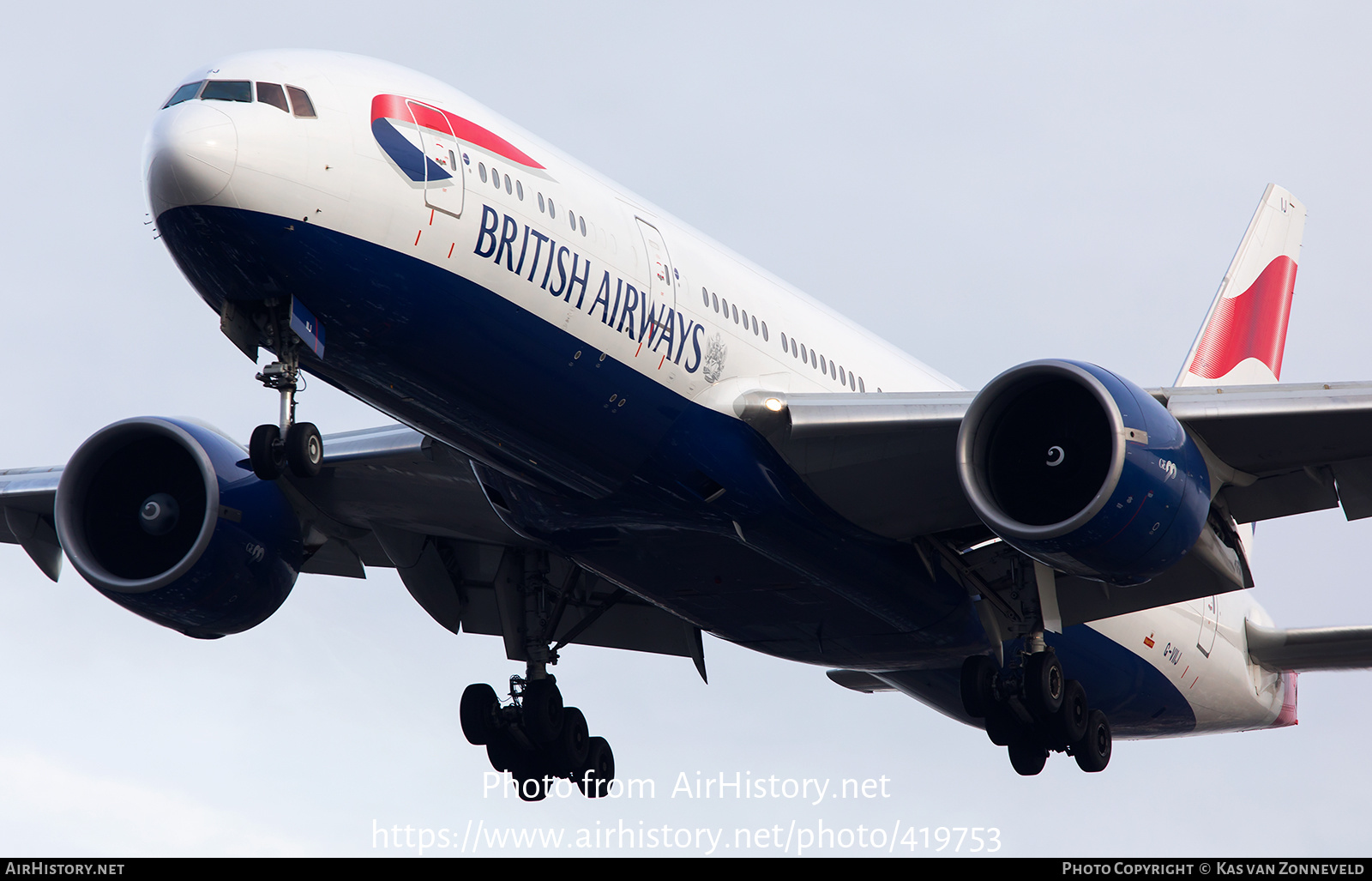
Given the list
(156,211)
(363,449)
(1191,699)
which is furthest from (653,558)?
(1191,699)

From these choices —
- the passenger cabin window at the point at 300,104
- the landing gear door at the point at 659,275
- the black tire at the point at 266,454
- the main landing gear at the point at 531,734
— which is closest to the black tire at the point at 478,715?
the main landing gear at the point at 531,734

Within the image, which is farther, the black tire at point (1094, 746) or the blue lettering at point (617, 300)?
the black tire at point (1094, 746)

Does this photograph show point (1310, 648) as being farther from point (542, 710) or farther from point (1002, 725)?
point (542, 710)

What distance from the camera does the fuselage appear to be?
47.7ft

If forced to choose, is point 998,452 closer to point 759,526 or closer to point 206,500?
point 759,526

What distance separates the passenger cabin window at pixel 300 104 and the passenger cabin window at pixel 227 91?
1.23ft

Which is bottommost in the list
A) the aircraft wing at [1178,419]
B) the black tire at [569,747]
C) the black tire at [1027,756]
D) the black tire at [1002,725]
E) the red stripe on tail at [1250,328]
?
the black tire at [1027,756]

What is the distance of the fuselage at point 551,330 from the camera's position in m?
14.5

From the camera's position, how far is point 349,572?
80.3 feet

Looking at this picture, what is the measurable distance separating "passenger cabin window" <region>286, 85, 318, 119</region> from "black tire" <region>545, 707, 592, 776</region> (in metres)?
10.5

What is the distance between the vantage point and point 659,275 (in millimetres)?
17797

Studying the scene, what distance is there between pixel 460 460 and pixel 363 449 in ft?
4.46

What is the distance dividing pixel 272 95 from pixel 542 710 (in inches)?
405

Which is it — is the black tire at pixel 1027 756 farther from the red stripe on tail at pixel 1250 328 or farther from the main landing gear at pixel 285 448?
the main landing gear at pixel 285 448
